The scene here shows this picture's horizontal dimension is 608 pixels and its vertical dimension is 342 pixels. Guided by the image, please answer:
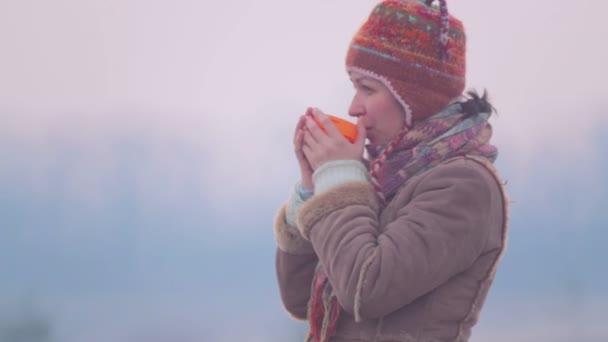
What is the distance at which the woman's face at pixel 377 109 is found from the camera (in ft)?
4.19

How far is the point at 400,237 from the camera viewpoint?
113 cm

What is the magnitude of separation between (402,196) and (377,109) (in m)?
0.15

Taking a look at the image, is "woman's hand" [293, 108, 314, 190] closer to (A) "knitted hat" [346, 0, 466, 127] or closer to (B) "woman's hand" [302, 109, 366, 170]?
(B) "woman's hand" [302, 109, 366, 170]

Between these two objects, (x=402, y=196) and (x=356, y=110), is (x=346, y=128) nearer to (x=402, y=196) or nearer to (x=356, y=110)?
(x=356, y=110)

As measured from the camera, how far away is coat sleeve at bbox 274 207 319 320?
1.36 meters

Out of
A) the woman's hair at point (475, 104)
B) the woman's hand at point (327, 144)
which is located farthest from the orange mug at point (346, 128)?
the woman's hair at point (475, 104)

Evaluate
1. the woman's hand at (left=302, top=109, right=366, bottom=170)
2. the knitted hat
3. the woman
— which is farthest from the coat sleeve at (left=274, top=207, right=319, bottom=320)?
the knitted hat

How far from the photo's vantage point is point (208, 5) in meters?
2.76

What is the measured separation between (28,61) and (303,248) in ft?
5.54

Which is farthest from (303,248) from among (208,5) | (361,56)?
(208,5)

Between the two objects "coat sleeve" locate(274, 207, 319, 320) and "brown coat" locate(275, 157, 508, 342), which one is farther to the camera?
"coat sleeve" locate(274, 207, 319, 320)

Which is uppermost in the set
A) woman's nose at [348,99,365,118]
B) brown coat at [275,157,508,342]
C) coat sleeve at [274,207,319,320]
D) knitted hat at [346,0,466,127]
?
knitted hat at [346,0,466,127]

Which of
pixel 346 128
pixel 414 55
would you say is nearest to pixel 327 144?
pixel 346 128

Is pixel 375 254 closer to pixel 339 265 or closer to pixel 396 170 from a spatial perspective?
pixel 339 265
